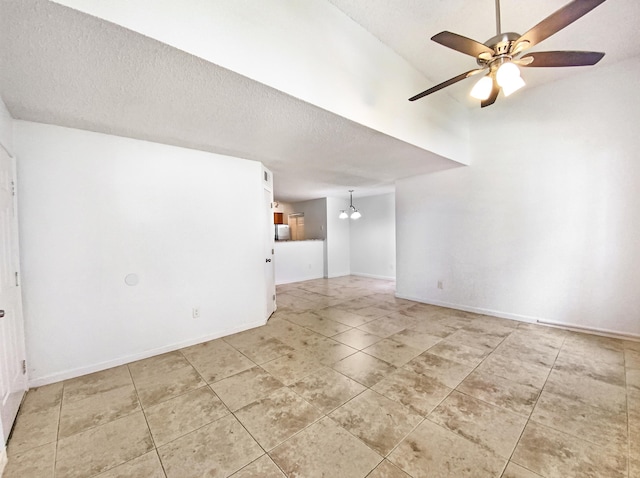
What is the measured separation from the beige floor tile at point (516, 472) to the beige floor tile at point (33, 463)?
2524 millimetres

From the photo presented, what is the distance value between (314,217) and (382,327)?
4.97m

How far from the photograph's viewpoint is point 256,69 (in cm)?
170

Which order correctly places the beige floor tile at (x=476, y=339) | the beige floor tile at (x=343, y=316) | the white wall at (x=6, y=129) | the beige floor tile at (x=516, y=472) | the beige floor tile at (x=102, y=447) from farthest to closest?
1. the beige floor tile at (x=343, y=316)
2. the beige floor tile at (x=476, y=339)
3. the white wall at (x=6, y=129)
4. the beige floor tile at (x=102, y=447)
5. the beige floor tile at (x=516, y=472)

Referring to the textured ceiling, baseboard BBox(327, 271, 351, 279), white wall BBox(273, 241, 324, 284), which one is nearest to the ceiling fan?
the textured ceiling

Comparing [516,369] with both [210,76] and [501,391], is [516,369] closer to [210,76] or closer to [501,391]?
[501,391]

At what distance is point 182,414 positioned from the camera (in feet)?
6.08

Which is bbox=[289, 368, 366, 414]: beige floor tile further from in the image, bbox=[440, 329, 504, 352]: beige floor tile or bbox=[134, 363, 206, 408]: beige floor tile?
bbox=[440, 329, 504, 352]: beige floor tile

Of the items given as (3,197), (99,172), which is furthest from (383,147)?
(3,197)

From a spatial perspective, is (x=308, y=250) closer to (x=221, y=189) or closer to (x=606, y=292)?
(x=221, y=189)

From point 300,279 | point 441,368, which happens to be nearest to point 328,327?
point 441,368

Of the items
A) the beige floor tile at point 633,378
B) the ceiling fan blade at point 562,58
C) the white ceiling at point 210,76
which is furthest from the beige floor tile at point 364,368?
the ceiling fan blade at point 562,58

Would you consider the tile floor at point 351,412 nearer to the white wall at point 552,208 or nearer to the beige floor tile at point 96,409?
the beige floor tile at point 96,409

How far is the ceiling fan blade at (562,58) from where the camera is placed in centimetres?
172

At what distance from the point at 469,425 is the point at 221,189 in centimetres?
346
